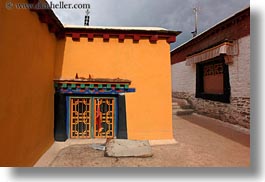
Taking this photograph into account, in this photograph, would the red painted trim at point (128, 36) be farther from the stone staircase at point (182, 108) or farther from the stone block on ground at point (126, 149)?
the stone staircase at point (182, 108)

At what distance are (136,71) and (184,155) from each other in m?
2.23

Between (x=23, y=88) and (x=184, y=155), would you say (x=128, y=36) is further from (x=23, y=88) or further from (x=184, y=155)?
(x=184, y=155)

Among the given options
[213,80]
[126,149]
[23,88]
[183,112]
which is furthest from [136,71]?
[183,112]

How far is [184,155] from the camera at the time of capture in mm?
3713

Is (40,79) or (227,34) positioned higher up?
(227,34)

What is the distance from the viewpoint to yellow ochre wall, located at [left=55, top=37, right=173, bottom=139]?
4473mm

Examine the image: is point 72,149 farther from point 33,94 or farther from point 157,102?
point 157,102

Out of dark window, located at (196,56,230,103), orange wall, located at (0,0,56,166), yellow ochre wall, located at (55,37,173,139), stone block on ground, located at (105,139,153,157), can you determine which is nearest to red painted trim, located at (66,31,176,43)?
yellow ochre wall, located at (55,37,173,139)

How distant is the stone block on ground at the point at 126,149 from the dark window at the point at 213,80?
4.58m

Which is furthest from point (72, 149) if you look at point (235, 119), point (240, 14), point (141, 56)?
point (240, 14)

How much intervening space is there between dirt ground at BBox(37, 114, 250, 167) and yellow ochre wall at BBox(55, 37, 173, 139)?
653 millimetres

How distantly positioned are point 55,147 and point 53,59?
2049mm

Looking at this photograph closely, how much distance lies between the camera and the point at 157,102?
450cm

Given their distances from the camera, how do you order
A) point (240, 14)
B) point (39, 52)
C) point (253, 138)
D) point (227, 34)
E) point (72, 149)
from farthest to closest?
point (227, 34), point (240, 14), point (72, 149), point (39, 52), point (253, 138)
